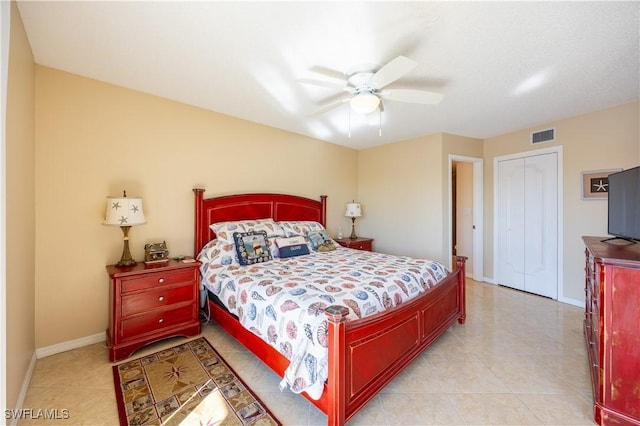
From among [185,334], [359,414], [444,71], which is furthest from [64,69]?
[359,414]

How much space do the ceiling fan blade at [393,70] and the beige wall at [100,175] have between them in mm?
2162

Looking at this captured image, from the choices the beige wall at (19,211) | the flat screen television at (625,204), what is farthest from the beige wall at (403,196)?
the beige wall at (19,211)

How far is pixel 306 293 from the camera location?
1944 mm

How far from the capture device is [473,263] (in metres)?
4.77

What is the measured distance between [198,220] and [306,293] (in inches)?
73.7

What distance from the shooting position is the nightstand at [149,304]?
224 centimetres

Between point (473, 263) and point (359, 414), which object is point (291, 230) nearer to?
point (359, 414)

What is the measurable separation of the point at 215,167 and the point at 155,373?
7.36ft

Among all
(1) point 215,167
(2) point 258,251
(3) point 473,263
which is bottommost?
(3) point 473,263

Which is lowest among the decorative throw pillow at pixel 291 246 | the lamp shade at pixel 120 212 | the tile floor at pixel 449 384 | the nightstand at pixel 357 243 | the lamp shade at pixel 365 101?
the tile floor at pixel 449 384

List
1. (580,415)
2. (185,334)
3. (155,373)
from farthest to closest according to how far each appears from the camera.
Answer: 1. (185,334)
2. (155,373)
3. (580,415)

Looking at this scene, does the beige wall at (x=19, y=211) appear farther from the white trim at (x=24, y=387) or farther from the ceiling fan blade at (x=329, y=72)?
the ceiling fan blade at (x=329, y=72)

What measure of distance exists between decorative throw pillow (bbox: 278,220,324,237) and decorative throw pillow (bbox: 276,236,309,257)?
0.66ft

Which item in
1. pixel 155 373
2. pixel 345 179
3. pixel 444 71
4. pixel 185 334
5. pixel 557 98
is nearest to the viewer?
pixel 155 373
